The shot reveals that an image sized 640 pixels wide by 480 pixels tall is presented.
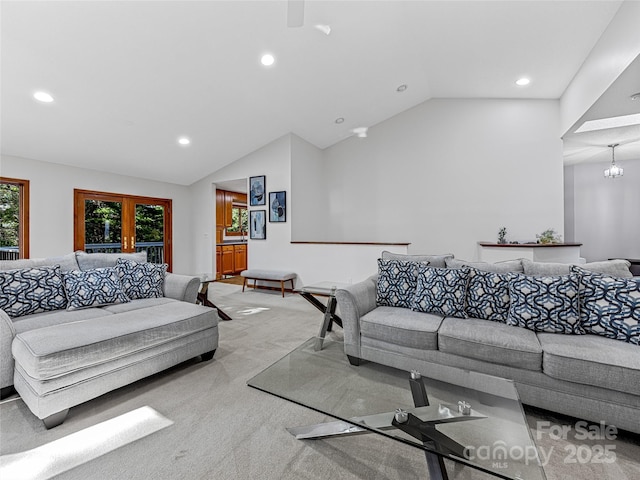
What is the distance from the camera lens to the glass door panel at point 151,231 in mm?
6285

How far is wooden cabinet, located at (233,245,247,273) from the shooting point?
808cm

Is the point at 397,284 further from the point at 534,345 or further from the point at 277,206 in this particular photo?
the point at 277,206

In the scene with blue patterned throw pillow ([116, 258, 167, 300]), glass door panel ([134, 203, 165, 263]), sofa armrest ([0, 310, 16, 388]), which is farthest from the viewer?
glass door panel ([134, 203, 165, 263])

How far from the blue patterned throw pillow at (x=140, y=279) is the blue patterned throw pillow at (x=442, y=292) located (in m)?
2.64

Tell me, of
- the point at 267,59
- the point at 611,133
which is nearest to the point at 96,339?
the point at 267,59

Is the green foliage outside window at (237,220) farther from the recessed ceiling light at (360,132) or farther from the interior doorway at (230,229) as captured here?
the recessed ceiling light at (360,132)

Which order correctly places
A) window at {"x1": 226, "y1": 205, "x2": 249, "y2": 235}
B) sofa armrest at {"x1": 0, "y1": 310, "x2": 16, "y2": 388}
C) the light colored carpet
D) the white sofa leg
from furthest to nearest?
1. window at {"x1": 226, "y1": 205, "x2": 249, "y2": 235}
2. sofa armrest at {"x1": 0, "y1": 310, "x2": 16, "y2": 388}
3. the white sofa leg
4. the light colored carpet

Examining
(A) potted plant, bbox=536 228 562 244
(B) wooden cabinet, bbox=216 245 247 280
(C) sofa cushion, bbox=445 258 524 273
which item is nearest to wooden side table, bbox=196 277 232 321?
(C) sofa cushion, bbox=445 258 524 273

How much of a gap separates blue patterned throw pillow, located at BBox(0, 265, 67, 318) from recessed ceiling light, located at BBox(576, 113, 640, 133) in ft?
21.5

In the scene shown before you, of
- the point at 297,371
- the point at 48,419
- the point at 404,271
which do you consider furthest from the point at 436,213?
the point at 48,419

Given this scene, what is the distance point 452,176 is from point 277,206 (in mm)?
3402

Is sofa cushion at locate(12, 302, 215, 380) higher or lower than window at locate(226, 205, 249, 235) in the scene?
lower

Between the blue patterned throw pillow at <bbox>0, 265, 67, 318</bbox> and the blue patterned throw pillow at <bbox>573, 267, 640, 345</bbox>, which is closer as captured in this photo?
the blue patterned throw pillow at <bbox>573, 267, 640, 345</bbox>

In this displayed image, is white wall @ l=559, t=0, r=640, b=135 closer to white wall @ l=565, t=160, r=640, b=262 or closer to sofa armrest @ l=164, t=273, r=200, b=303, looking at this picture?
white wall @ l=565, t=160, r=640, b=262
